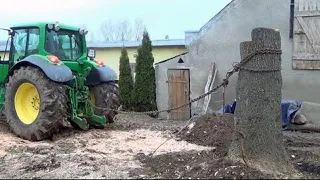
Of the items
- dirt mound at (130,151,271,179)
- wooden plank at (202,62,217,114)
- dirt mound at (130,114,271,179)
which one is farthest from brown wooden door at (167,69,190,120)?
dirt mound at (130,151,271,179)

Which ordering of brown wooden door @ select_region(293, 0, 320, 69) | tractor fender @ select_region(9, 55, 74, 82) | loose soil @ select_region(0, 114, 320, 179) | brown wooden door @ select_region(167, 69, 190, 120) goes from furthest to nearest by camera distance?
brown wooden door @ select_region(167, 69, 190, 120) → brown wooden door @ select_region(293, 0, 320, 69) → tractor fender @ select_region(9, 55, 74, 82) → loose soil @ select_region(0, 114, 320, 179)

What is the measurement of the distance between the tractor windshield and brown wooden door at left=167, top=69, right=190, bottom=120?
5.01m

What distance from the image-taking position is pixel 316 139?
34.3 feet

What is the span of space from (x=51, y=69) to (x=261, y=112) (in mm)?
4774

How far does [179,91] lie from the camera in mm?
15305

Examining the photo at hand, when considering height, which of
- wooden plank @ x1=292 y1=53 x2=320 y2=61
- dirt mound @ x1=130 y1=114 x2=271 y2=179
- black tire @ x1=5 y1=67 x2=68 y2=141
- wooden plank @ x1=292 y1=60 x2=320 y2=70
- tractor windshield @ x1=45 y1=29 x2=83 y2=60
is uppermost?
tractor windshield @ x1=45 y1=29 x2=83 y2=60

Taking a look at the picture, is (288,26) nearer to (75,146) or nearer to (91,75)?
(91,75)

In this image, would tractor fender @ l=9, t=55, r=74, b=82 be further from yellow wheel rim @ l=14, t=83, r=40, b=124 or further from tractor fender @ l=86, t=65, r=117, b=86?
tractor fender @ l=86, t=65, r=117, b=86

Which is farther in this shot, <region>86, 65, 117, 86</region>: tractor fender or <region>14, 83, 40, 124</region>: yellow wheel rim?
<region>86, 65, 117, 86</region>: tractor fender

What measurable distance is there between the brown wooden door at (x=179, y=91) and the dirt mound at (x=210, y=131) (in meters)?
5.22

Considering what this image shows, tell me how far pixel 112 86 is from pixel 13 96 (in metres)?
2.29

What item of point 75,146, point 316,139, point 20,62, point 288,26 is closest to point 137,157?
point 75,146

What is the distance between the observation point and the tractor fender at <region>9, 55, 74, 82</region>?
30.2 feet

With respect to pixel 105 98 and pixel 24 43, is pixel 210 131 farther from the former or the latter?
pixel 24 43
